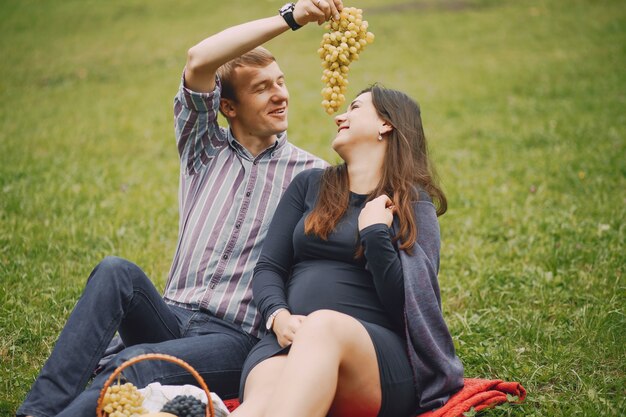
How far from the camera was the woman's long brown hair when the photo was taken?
3596 millimetres

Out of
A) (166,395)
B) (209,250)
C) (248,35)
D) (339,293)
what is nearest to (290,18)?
(248,35)

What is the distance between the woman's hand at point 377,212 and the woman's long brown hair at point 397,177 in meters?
0.05

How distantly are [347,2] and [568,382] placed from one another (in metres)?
20.5

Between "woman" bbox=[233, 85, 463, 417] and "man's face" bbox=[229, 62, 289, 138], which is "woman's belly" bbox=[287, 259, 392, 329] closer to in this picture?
"woman" bbox=[233, 85, 463, 417]

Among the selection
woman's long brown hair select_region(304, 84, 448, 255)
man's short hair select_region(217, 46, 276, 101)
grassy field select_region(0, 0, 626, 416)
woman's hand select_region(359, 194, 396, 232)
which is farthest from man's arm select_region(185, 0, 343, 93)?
grassy field select_region(0, 0, 626, 416)

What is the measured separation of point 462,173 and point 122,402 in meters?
6.04

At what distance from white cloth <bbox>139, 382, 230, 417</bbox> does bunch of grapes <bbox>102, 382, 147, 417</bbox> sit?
0.12 meters

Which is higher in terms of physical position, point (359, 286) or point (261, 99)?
point (261, 99)

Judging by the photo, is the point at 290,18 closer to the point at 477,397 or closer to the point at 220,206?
the point at 220,206

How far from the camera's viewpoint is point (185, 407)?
3055 millimetres

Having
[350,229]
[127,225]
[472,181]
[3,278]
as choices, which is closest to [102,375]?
[350,229]

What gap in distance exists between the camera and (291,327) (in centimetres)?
332

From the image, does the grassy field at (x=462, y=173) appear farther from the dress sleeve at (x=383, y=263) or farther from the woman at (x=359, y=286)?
the dress sleeve at (x=383, y=263)

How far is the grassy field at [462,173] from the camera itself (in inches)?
178
